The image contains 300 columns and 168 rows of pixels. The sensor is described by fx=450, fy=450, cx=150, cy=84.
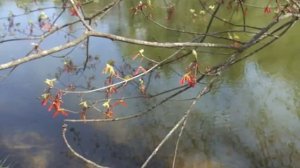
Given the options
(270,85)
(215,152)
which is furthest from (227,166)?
(270,85)

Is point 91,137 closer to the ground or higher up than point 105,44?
closer to the ground

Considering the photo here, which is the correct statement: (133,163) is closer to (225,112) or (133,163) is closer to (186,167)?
(186,167)

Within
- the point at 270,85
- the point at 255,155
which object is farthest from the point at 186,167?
the point at 270,85

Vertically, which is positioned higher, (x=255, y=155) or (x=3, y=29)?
(x=3, y=29)

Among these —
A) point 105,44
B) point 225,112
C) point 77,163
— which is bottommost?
point 77,163

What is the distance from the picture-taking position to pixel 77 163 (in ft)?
22.1

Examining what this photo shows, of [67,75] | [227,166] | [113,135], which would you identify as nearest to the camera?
[227,166]

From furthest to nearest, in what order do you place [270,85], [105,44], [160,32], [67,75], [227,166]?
[160,32] → [105,44] → [67,75] → [270,85] → [227,166]

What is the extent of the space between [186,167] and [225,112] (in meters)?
1.77

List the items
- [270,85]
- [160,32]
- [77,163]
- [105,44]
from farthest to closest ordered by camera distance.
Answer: [160,32], [105,44], [270,85], [77,163]

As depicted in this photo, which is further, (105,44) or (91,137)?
(105,44)

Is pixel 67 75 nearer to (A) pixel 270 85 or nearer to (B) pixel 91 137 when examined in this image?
(B) pixel 91 137

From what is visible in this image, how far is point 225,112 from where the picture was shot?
775 cm

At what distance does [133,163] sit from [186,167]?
0.79 metres
